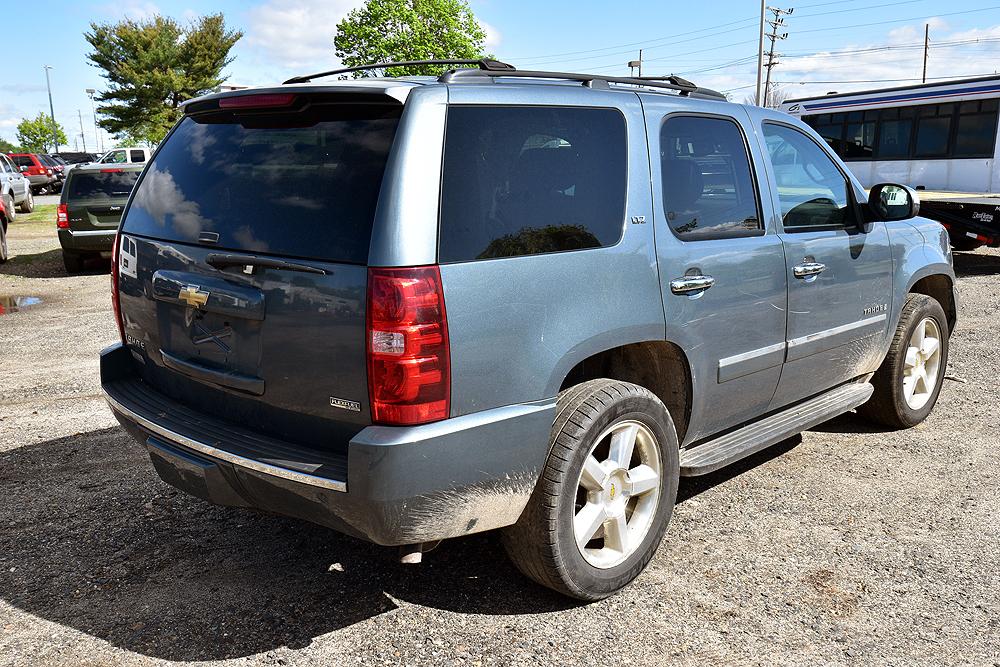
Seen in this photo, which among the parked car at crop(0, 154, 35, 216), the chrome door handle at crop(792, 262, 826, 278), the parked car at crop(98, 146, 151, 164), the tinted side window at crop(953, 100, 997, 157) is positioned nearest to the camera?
the chrome door handle at crop(792, 262, 826, 278)

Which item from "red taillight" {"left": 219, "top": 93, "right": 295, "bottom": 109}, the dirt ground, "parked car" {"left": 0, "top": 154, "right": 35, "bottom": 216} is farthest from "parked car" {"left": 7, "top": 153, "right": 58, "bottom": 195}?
"red taillight" {"left": 219, "top": 93, "right": 295, "bottom": 109}

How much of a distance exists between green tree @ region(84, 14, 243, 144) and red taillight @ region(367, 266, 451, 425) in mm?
60754

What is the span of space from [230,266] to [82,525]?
1.85 metres

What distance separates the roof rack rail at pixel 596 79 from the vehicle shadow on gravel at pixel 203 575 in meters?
1.95

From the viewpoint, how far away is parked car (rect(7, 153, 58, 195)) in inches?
1436

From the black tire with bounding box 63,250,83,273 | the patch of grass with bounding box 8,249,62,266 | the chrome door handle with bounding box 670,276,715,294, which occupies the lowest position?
the patch of grass with bounding box 8,249,62,266

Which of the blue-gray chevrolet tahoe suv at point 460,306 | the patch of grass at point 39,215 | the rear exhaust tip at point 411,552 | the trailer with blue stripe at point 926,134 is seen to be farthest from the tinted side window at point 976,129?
the patch of grass at point 39,215

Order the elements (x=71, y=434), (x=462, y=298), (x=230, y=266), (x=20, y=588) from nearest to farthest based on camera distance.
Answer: (x=462, y=298)
(x=230, y=266)
(x=20, y=588)
(x=71, y=434)

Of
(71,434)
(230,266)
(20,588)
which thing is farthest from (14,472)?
(230,266)

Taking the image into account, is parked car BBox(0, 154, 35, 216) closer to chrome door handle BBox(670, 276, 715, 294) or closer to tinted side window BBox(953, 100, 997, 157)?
tinted side window BBox(953, 100, 997, 157)

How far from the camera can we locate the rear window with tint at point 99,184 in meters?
12.6

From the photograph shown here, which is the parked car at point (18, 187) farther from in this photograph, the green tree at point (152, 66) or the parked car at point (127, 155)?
the green tree at point (152, 66)

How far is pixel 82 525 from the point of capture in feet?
13.1

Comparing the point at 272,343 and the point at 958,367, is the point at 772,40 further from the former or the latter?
the point at 272,343
